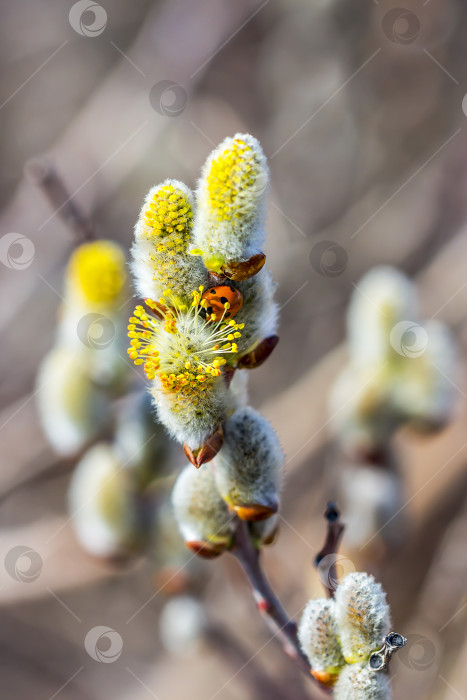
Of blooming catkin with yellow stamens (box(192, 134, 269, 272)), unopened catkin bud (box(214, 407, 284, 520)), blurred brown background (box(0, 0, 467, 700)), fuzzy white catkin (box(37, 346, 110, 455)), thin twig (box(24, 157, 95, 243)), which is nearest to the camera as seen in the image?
blooming catkin with yellow stamens (box(192, 134, 269, 272))

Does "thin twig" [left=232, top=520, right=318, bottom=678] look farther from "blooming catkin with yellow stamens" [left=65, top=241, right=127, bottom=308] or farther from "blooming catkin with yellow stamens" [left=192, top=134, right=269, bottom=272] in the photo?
"blooming catkin with yellow stamens" [left=65, top=241, right=127, bottom=308]

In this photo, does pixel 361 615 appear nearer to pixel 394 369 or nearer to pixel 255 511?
pixel 255 511

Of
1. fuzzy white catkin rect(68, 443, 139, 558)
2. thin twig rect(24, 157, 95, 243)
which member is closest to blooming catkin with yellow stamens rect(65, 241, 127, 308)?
thin twig rect(24, 157, 95, 243)

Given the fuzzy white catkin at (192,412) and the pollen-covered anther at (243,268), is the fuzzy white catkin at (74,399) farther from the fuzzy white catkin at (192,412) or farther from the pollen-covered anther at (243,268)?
the pollen-covered anther at (243,268)

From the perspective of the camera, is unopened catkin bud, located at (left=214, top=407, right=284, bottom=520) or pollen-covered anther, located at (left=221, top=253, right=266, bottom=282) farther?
unopened catkin bud, located at (left=214, top=407, right=284, bottom=520)

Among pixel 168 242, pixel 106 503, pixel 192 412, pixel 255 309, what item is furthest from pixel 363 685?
pixel 106 503

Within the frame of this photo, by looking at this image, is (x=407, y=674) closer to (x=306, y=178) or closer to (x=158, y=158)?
(x=306, y=178)

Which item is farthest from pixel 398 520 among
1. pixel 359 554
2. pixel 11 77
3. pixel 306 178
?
pixel 11 77
